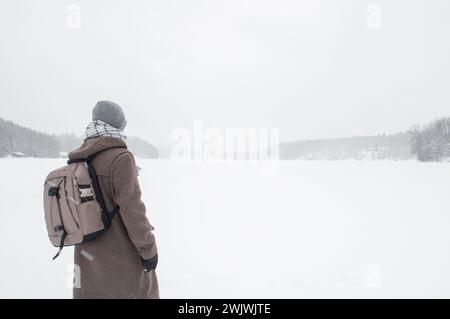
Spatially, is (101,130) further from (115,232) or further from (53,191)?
(115,232)

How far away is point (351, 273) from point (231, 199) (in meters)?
6.39

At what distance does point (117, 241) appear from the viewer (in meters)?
2.15

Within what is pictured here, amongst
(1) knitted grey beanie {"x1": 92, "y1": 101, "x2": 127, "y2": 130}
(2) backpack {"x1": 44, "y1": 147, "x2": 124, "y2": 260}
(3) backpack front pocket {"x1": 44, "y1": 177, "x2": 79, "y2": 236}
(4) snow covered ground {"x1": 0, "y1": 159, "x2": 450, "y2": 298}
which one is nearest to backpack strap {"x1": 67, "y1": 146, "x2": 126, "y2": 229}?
(2) backpack {"x1": 44, "y1": 147, "x2": 124, "y2": 260}

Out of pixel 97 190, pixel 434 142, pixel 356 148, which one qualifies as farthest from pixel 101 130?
pixel 356 148

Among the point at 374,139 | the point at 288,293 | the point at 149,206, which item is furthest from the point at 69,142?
the point at 374,139

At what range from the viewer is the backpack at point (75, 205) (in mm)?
1998

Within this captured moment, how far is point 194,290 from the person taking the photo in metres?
3.98

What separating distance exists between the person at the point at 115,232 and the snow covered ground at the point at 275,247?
1.83 meters

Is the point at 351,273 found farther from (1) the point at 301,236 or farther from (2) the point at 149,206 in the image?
(2) the point at 149,206

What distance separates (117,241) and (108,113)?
97cm

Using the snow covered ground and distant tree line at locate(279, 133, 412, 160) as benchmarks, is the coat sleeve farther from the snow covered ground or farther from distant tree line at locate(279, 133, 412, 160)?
distant tree line at locate(279, 133, 412, 160)

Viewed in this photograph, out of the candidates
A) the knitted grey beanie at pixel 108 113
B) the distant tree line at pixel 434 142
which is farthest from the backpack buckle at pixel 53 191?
the distant tree line at pixel 434 142
